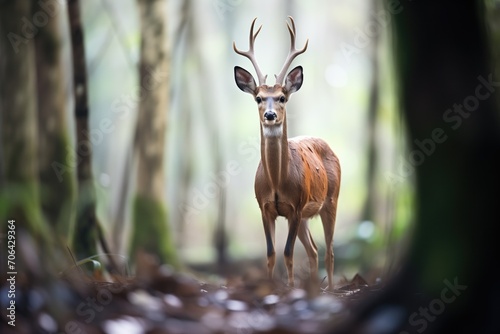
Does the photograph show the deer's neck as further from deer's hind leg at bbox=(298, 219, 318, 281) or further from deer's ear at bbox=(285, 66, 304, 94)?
deer's hind leg at bbox=(298, 219, 318, 281)

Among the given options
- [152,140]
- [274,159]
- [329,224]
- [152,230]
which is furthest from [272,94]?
[152,140]

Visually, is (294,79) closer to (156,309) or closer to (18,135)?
(18,135)

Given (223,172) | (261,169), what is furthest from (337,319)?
(223,172)

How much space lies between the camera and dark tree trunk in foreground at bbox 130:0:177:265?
803 centimetres

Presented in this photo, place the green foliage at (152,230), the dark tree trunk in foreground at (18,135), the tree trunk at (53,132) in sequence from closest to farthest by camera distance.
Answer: the dark tree trunk in foreground at (18,135)
the tree trunk at (53,132)
the green foliage at (152,230)

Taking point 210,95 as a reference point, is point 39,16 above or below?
above

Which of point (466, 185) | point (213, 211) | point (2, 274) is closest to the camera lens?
point (466, 185)

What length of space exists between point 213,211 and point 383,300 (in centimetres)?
1372

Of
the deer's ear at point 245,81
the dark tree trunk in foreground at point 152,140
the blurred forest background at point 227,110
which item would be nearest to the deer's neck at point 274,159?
the deer's ear at point 245,81

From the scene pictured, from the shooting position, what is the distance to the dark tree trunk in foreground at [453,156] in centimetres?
318

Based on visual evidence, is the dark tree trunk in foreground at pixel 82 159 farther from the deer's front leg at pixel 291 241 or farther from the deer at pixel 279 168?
the deer's front leg at pixel 291 241

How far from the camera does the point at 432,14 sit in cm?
322

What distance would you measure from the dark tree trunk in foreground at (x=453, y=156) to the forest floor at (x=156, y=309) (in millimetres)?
442

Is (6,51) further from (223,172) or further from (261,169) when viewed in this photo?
(223,172)
